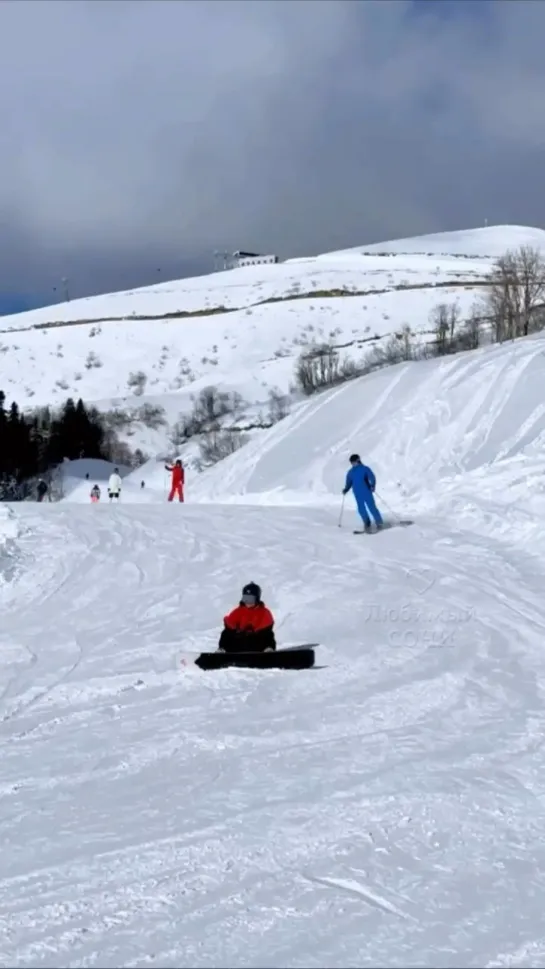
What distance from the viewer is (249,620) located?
29.3ft

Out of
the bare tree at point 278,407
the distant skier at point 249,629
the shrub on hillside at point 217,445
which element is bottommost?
the distant skier at point 249,629

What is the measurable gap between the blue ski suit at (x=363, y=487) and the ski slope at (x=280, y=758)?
91cm

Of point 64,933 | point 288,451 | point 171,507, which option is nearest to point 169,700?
point 64,933

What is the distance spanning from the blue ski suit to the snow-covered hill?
42.6 m

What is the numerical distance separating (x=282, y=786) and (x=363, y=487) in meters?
Result: 11.7

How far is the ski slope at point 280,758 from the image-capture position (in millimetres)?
3949

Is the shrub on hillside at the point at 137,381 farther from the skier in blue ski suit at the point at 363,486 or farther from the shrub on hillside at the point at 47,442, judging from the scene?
the skier in blue ski suit at the point at 363,486

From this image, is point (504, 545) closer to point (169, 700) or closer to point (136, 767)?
point (169, 700)

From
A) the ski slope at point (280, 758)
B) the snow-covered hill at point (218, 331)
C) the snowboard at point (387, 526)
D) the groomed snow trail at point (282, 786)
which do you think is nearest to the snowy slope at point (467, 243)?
the snow-covered hill at point (218, 331)

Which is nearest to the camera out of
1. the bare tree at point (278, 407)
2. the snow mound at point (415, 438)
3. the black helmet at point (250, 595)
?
the black helmet at point (250, 595)

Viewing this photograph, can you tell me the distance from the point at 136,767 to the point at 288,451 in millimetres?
23198

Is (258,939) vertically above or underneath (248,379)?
underneath

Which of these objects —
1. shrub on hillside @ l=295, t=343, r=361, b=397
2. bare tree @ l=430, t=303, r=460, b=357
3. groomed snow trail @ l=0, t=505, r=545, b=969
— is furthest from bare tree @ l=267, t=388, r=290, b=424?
groomed snow trail @ l=0, t=505, r=545, b=969

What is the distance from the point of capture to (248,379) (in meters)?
68.8
